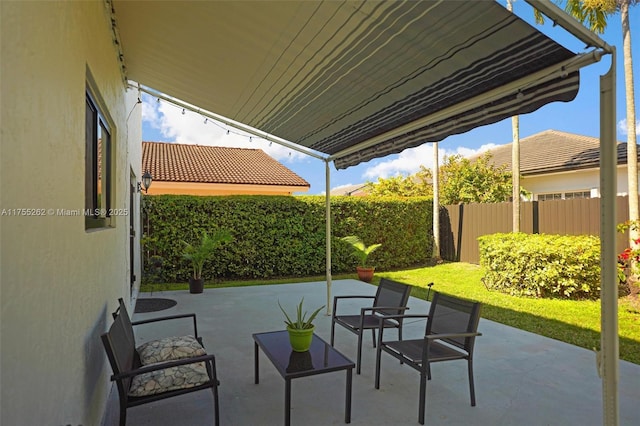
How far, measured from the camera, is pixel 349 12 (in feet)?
8.68

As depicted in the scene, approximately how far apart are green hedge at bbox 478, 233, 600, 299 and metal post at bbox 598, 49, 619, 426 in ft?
21.9

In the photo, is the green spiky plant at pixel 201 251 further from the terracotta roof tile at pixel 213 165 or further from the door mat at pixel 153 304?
the terracotta roof tile at pixel 213 165

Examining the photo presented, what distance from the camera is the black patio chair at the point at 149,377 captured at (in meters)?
2.61

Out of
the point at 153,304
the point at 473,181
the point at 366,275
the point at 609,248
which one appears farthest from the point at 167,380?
the point at 473,181

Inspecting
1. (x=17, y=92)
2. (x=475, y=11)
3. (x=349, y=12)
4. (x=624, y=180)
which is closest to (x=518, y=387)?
(x=475, y=11)

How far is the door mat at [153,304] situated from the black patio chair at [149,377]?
4401 millimetres

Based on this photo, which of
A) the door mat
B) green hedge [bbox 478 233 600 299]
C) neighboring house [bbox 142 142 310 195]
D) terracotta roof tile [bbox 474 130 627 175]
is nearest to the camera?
the door mat

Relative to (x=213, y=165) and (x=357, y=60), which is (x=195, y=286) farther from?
(x=213, y=165)

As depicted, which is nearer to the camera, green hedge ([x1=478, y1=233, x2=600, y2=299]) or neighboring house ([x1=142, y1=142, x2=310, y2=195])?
green hedge ([x1=478, y1=233, x2=600, y2=299])

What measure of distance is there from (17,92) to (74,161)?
1.02 m

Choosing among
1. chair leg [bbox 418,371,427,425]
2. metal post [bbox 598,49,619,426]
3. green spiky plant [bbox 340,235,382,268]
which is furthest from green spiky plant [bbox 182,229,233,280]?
metal post [bbox 598,49,619,426]

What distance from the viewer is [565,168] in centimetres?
1367

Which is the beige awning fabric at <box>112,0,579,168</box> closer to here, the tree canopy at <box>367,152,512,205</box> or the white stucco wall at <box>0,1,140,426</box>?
the white stucco wall at <box>0,1,140,426</box>

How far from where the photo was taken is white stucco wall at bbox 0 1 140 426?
1.29 meters
